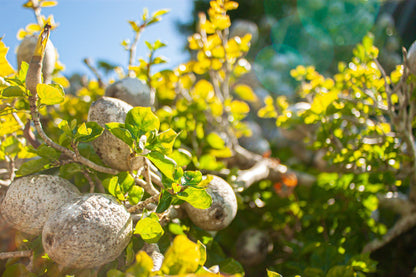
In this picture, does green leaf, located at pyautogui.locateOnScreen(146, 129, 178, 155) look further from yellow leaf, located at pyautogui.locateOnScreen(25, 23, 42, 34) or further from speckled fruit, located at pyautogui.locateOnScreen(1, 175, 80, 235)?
yellow leaf, located at pyautogui.locateOnScreen(25, 23, 42, 34)

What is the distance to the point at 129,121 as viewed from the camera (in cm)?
46

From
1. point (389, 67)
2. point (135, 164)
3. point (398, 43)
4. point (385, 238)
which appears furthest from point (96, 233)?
point (398, 43)

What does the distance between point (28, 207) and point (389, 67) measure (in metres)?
1.62

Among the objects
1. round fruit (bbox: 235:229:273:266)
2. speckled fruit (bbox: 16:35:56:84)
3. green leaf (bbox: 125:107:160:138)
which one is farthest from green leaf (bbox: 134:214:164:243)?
round fruit (bbox: 235:229:273:266)

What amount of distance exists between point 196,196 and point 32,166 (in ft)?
0.90

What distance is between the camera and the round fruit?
84 centimetres

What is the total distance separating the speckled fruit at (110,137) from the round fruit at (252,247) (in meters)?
0.46

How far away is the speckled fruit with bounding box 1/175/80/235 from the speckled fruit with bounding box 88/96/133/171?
3.6 inches

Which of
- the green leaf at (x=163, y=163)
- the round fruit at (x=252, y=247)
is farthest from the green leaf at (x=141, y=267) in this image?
the round fruit at (x=252, y=247)

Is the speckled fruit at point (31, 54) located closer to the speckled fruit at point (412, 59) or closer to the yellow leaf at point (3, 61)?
the yellow leaf at point (3, 61)

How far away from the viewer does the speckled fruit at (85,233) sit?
403 mm

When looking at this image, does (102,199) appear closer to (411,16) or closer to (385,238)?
(385,238)

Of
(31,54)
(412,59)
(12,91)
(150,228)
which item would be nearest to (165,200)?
(150,228)

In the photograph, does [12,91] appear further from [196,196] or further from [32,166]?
[196,196]
